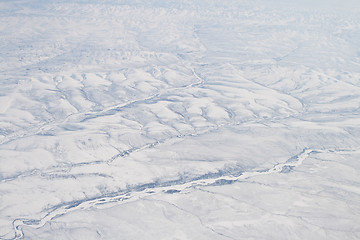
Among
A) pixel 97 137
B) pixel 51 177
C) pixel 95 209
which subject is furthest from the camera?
pixel 97 137

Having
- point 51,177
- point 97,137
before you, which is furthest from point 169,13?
point 51,177

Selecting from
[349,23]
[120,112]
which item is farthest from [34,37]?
[349,23]

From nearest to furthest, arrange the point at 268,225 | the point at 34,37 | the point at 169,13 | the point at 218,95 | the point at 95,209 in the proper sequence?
the point at 268,225 < the point at 95,209 < the point at 218,95 < the point at 34,37 < the point at 169,13

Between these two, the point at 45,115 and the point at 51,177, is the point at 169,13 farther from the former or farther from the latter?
the point at 51,177

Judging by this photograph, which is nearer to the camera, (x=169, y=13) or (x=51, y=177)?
(x=51, y=177)

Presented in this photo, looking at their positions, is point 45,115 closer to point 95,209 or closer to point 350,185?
point 95,209

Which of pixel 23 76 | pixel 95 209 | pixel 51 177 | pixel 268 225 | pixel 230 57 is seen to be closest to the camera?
pixel 268 225
